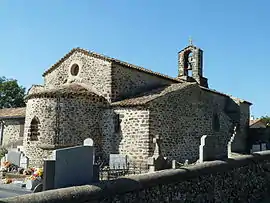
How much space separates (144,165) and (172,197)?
9.14 meters

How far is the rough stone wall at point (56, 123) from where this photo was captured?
663 inches

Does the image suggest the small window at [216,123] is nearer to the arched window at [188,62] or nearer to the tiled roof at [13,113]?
the arched window at [188,62]

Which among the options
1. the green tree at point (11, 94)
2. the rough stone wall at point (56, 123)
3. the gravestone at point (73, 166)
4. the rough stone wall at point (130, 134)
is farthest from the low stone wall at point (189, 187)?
the green tree at point (11, 94)

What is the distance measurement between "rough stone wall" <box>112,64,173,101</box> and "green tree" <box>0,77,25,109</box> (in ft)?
102

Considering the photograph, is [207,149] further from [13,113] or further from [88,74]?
[13,113]

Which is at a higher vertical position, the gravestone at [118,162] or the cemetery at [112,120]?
the cemetery at [112,120]

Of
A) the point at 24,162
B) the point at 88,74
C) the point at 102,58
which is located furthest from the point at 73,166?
the point at 88,74

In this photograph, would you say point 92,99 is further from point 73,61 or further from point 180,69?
point 180,69

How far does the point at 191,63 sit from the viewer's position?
27.4 m

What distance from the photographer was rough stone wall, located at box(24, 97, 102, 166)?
16.8 metres

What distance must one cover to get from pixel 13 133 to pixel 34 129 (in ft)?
31.8

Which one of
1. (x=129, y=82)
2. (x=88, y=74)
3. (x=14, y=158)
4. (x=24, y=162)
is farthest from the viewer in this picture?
(x=88, y=74)

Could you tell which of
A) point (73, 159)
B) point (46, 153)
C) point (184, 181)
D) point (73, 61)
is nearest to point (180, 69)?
point (73, 61)

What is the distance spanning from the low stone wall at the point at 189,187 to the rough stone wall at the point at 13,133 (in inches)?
779
